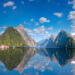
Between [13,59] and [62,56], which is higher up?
[62,56]

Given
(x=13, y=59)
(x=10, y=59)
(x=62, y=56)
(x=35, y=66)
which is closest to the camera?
(x=35, y=66)

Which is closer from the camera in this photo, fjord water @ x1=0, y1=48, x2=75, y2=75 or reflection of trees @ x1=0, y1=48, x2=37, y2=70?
fjord water @ x1=0, y1=48, x2=75, y2=75

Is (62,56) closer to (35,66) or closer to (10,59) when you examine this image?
(10,59)

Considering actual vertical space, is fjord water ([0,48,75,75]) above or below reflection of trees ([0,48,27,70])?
below

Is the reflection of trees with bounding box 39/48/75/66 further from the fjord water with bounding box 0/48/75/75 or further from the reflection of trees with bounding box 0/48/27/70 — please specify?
the reflection of trees with bounding box 0/48/27/70

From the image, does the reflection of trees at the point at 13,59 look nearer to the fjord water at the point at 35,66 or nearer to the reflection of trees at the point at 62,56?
the fjord water at the point at 35,66

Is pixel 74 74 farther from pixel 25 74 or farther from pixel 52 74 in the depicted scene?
pixel 25 74

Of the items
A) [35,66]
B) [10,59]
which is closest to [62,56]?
[10,59]

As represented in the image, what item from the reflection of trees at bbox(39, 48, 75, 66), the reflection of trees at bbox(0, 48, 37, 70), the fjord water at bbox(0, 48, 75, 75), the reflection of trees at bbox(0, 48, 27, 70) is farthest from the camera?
the reflection of trees at bbox(39, 48, 75, 66)

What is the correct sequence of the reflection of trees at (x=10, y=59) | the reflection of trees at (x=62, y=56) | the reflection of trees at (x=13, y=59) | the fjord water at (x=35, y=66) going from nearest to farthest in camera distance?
the fjord water at (x=35, y=66) < the reflection of trees at (x=10, y=59) < the reflection of trees at (x=13, y=59) < the reflection of trees at (x=62, y=56)

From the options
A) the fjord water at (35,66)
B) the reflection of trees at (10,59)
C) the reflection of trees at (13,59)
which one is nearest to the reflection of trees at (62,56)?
the fjord water at (35,66)

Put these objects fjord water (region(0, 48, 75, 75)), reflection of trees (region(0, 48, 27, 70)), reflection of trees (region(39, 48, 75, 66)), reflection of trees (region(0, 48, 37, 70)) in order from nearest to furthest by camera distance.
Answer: fjord water (region(0, 48, 75, 75)) → reflection of trees (region(0, 48, 27, 70)) → reflection of trees (region(0, 48, 37, 70)) → reflection of trees (region(39, 48, 75, 66))

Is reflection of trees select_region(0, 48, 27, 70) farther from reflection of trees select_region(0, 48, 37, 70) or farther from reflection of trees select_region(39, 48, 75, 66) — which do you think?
reflection of trees select_region(39, 48, 75, 66)

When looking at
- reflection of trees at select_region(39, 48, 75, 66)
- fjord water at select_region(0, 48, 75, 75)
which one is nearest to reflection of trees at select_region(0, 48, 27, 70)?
fjord water at select_region(0, 48, 75, 75)
